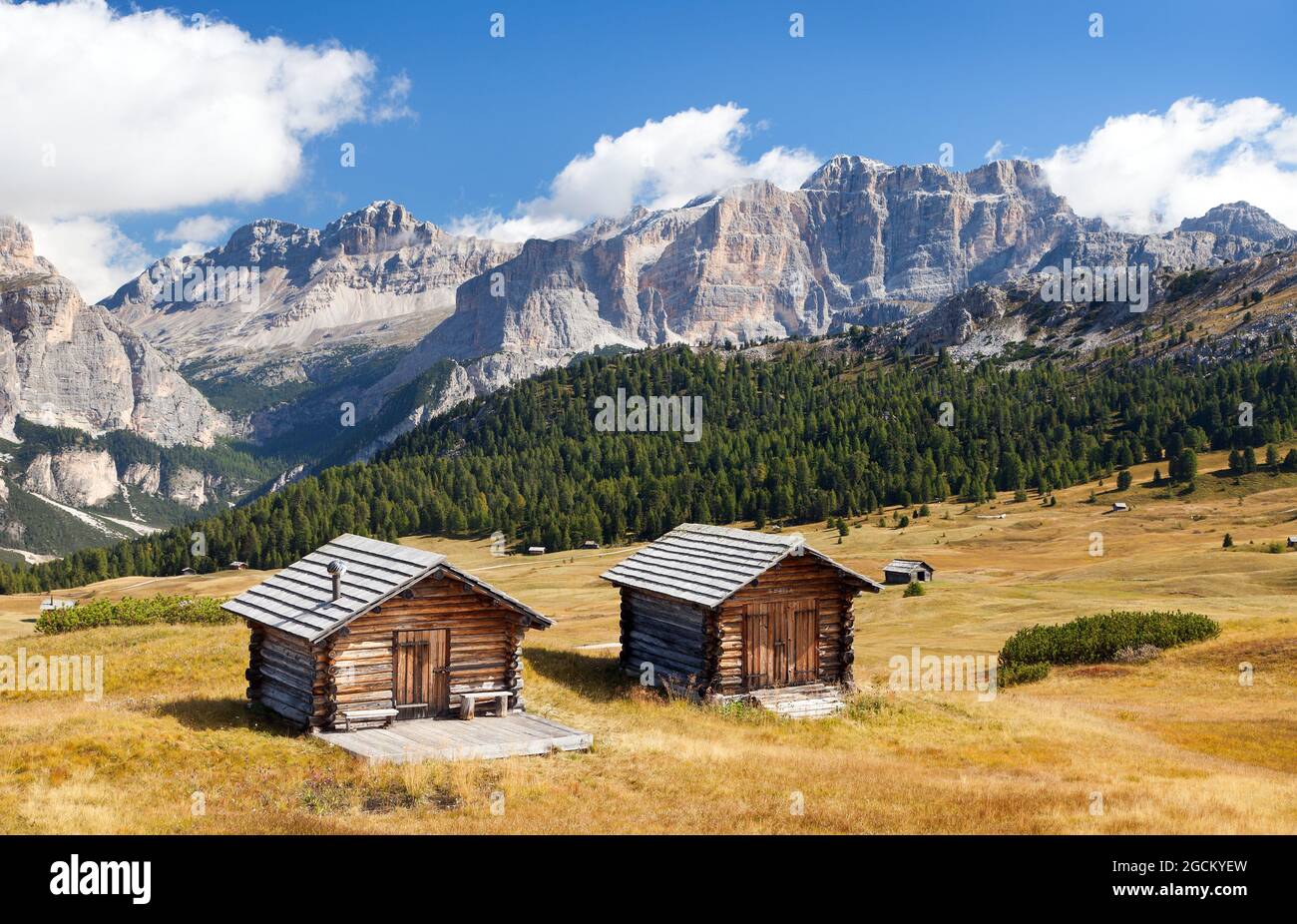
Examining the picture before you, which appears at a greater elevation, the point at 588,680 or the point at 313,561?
the point at 313,561

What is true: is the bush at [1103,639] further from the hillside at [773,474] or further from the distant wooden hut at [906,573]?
the hillside at [773,474]

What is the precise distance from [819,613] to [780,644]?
1817mm

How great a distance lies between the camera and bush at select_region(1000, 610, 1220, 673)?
47.9 meters

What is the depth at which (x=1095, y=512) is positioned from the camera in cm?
12850

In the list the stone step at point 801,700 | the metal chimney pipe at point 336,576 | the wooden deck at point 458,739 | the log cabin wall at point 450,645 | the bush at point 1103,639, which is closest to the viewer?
the wooden deck at point 458,739

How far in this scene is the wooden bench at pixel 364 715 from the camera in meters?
27.7

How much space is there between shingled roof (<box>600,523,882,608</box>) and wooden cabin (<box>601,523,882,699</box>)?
→ 47 mm

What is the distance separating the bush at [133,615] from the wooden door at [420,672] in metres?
28.8

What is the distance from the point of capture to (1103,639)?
1908 inches

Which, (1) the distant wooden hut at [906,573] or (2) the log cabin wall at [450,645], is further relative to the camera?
(1) the distant wooden hut at [906,573]

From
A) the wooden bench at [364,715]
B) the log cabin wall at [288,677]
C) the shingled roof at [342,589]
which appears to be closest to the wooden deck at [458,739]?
the wooden bench at [364,715]
